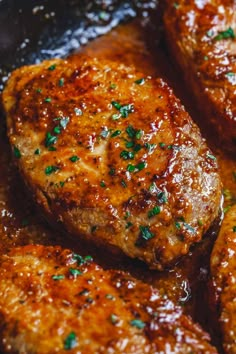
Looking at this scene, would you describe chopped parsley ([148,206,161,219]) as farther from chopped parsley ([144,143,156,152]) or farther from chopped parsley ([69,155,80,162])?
chopped parsley ([69,155,80,162])

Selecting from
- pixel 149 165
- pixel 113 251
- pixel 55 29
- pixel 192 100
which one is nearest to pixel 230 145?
pixel 192 100

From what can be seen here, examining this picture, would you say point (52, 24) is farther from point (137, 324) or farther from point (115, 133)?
point (137, 324)

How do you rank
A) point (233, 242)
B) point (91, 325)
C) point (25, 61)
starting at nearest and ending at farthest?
point (91, 325)
point (233, 242)
point (25, 61)

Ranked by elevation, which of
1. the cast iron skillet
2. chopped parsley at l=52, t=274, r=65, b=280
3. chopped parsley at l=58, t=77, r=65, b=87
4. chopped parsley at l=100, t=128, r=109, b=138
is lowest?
chopped parsley at l=52, t=274, r=65, b=280

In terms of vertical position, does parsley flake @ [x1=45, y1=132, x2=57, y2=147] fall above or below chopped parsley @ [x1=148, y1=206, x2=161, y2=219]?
above

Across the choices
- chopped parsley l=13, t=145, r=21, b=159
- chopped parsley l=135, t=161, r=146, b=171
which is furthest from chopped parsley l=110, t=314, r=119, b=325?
chopped parsley l=13, t=145, r=21, b=159

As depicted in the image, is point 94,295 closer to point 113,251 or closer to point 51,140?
point 113,251
